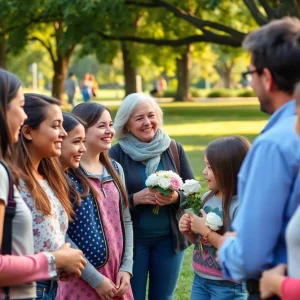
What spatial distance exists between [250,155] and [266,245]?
35cm

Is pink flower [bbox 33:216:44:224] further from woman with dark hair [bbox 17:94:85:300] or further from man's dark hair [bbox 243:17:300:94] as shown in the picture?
man's dark hair [bbox 243:17:300:94]

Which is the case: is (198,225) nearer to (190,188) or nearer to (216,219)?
(216,219)

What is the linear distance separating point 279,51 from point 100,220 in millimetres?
2277

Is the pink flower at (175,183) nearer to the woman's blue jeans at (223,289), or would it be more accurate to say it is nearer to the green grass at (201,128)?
the woman's blue jeans at (223,289)

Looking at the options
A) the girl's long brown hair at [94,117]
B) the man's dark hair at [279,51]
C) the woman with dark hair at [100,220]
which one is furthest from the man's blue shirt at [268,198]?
the girl's long brown hair at [94,117]

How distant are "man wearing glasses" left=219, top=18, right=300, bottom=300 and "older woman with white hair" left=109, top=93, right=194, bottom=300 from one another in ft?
8.07

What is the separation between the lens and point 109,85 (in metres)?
133

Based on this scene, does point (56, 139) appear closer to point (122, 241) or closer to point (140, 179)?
point (122, 241)

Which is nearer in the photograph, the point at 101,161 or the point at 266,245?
the point at 266,245

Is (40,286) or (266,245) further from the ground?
(266,245)

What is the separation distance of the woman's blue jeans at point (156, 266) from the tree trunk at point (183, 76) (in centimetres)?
4792

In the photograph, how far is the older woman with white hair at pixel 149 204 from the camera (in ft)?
19.1

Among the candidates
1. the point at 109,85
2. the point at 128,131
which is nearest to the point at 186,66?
the point at 128,131

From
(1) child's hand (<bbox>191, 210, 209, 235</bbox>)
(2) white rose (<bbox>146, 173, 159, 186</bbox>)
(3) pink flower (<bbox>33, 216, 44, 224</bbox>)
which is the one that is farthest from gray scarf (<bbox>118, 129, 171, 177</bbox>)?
(3) pink flower (<bbox>33, 216, 44, 224</bbox>)
